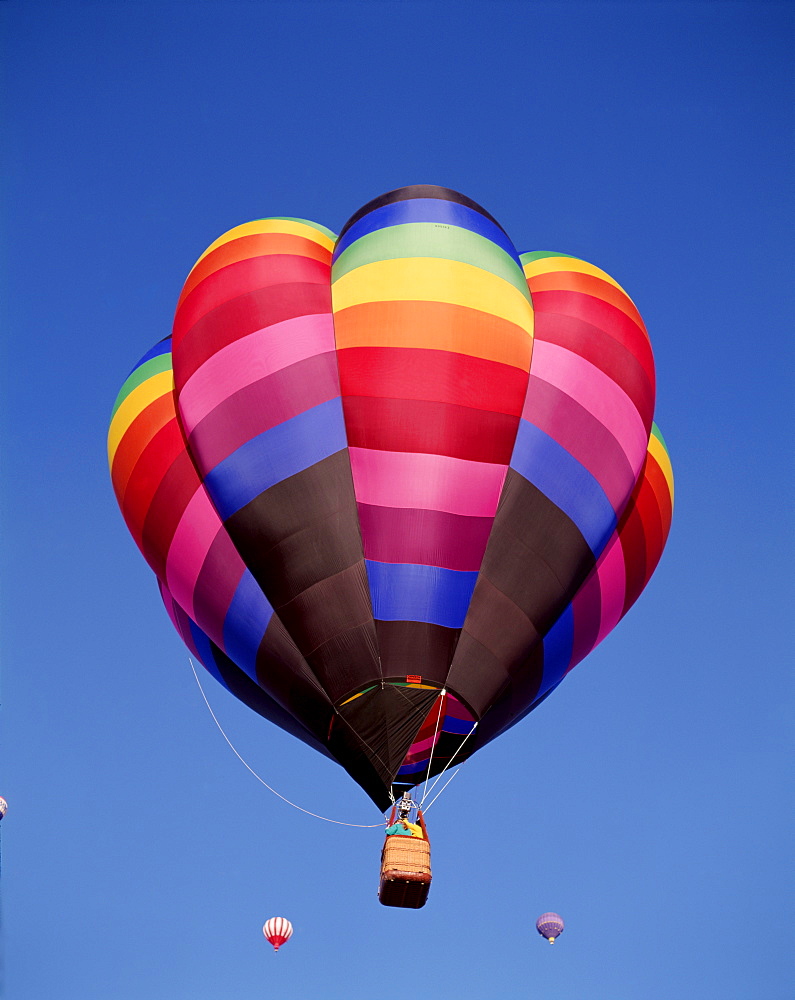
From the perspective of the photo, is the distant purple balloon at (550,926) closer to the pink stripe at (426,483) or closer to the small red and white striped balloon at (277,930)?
the small red and white striped balloon at (277,930)

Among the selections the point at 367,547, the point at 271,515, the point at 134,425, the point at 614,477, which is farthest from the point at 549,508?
the point at 134,425

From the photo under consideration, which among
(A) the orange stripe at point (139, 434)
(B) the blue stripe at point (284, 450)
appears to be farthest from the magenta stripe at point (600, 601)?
(A) the orange stripe at point (139, 434)

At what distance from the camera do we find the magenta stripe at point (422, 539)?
38.1 ft

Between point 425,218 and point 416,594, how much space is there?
3.67 m

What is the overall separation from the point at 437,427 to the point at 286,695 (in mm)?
2772

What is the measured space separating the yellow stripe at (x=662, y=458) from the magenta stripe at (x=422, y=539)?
3.24 meters

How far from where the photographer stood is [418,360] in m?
11.9

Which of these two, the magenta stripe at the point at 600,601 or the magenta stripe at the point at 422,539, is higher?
the magenta stripe at the point at 600,601

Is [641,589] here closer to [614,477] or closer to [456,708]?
[614,477]

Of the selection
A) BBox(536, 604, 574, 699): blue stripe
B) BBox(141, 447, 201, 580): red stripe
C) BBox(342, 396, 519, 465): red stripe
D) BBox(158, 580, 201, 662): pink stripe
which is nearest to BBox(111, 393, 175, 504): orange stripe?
BBox(141, 447, 201, 580): red stripe

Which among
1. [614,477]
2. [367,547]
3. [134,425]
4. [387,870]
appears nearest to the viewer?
[387,870]

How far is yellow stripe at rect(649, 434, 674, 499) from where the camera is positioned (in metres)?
14.1

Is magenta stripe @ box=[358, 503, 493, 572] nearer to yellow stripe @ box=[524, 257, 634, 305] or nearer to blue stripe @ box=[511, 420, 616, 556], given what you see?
blue stripe @ box=[511, 420, 616, 556]

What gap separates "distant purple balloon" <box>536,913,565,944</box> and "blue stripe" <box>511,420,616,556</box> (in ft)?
28.3
